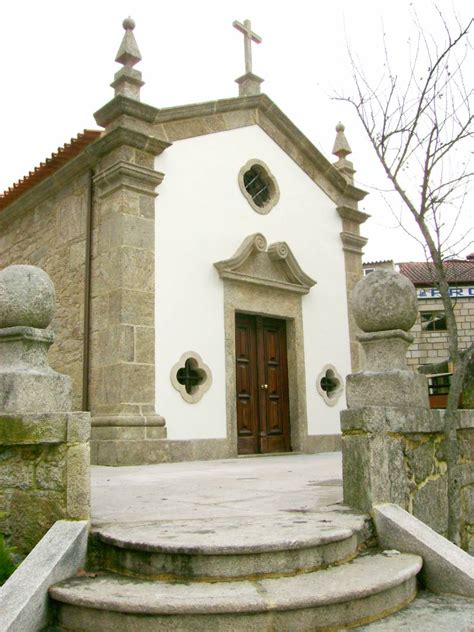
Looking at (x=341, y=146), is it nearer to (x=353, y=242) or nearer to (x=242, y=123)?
(x=353, y=242)

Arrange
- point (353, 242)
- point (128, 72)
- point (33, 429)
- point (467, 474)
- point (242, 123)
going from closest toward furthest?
point (33, 429), point (467, 474), point (128, 72), point (242, 123), point (353, 242)

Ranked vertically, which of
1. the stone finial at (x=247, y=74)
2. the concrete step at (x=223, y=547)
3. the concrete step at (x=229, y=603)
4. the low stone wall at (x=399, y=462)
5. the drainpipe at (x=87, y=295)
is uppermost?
the stone finial at (x=247, y=74)

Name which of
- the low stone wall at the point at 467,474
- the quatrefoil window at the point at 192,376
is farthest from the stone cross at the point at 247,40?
the low stone wall at the point at 467,474

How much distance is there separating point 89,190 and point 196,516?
21.0 feet

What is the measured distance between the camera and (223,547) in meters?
2.76

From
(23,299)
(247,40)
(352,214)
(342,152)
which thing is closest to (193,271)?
(352,214)

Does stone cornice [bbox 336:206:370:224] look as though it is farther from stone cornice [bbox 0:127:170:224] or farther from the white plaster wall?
stone cornice [bbox 0:127:170:224]

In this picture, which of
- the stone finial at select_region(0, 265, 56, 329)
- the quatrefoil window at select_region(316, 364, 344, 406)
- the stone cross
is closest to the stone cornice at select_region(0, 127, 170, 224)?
the stone cross

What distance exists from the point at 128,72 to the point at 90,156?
1.26 metres

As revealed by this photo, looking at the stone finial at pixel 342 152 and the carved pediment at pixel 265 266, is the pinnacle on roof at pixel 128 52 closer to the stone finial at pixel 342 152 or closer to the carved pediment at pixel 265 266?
the carved pediment at pixel 265 266

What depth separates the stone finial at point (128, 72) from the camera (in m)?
8.56

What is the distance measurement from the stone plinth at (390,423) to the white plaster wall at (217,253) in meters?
4.37

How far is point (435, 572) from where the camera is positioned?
10.8 ft

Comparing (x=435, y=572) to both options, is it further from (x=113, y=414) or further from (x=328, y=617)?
(x=113, y=414)
